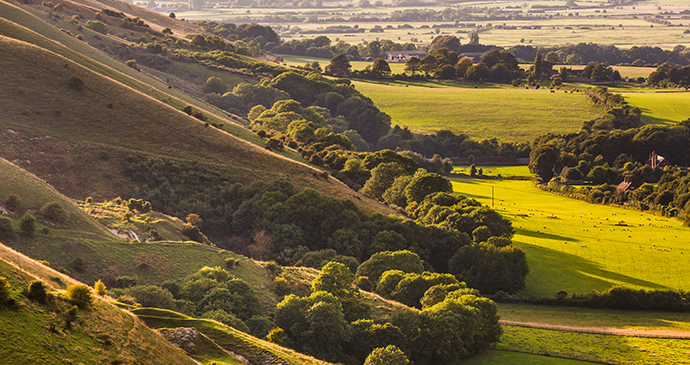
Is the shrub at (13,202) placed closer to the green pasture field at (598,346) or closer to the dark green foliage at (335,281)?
the dark green foliage at (335,281)

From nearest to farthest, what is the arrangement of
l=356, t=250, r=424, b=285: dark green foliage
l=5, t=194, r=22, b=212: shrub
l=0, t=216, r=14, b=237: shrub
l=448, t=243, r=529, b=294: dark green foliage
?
l=0, t=216, r=14, b=237: shrub → l=5, t=194, r=22, b=212: shrub → l=356, t=250, r=424, b=285: dark green foliage → l=448, t=243, r=529, b=294: dark green foliage

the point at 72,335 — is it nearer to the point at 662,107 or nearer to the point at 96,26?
the point at 96,26

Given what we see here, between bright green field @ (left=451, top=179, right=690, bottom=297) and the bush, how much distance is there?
159 ft

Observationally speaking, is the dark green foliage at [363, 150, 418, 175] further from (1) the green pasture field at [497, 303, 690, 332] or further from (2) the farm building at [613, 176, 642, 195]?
(2) the farm building at [613, 176, 642, 195]

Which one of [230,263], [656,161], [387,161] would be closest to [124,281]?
[230,263]

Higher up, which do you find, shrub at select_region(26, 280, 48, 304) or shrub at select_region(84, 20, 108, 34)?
shrub at select_region(84, 20, 108, 34)

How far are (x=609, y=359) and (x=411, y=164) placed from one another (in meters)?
60.2

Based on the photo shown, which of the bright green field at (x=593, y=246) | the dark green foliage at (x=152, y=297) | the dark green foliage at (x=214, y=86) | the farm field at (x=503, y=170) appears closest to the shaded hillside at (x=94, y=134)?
the bright green field at (x=593, y=246)

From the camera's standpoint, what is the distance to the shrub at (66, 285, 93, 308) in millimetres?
18141

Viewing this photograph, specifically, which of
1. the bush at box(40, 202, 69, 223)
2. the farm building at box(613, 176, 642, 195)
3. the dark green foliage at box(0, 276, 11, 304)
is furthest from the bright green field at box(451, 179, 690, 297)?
the dark green foliage at box(0, 276, 11, 304)

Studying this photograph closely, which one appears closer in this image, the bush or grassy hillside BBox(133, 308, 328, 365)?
grassy hillside BBox(133, 308, 328, 365)

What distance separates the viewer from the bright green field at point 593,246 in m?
69.1

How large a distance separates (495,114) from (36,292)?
182 metres

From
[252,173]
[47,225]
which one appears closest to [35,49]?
[252,173]
